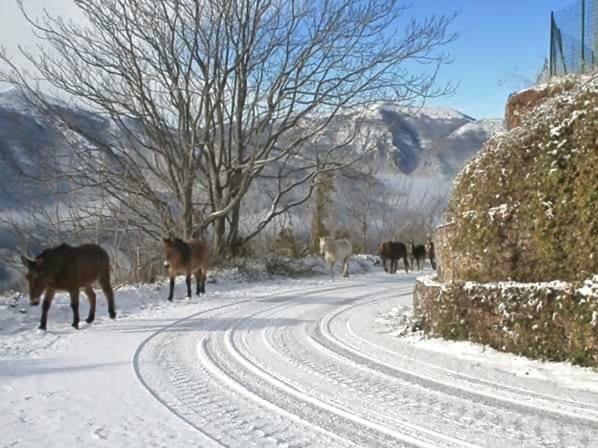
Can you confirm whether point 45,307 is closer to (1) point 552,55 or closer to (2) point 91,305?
(2) point 91,305

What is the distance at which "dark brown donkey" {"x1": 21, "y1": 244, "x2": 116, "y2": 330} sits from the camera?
9094mm

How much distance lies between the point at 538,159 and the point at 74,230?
60.4ft

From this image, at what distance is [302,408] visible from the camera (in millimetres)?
4941

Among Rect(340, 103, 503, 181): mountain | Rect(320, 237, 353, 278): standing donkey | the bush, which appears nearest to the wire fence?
the bush

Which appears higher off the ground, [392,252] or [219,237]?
[219,237]

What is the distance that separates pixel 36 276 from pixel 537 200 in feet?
24.3

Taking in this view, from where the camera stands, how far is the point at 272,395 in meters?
5.35

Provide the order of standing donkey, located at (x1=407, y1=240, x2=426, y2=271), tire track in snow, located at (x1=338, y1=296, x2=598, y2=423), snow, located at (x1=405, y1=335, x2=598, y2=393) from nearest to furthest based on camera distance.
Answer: tire track in snow, located at (x1=338, y1=296, x2=598, y2=423), snow, located at (x1=405, y1=335, x2=598, y2=393), standing donkey, located at (x1=407, y1=240, x2=426, y2=271)

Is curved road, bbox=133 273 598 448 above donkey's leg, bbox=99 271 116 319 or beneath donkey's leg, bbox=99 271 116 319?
beneath

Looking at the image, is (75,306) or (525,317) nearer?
(525,317)

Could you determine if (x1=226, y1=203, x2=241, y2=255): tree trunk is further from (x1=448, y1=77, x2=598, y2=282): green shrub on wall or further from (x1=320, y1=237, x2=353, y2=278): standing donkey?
(x1=448, y1=77, x2=598, y2=282): green shrub on wall

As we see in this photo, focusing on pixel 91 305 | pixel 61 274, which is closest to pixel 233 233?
pixel 91 305

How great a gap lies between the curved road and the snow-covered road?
15 mm

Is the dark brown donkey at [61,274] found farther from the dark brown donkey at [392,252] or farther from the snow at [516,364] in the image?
the dark brown donkey at [392,252]
